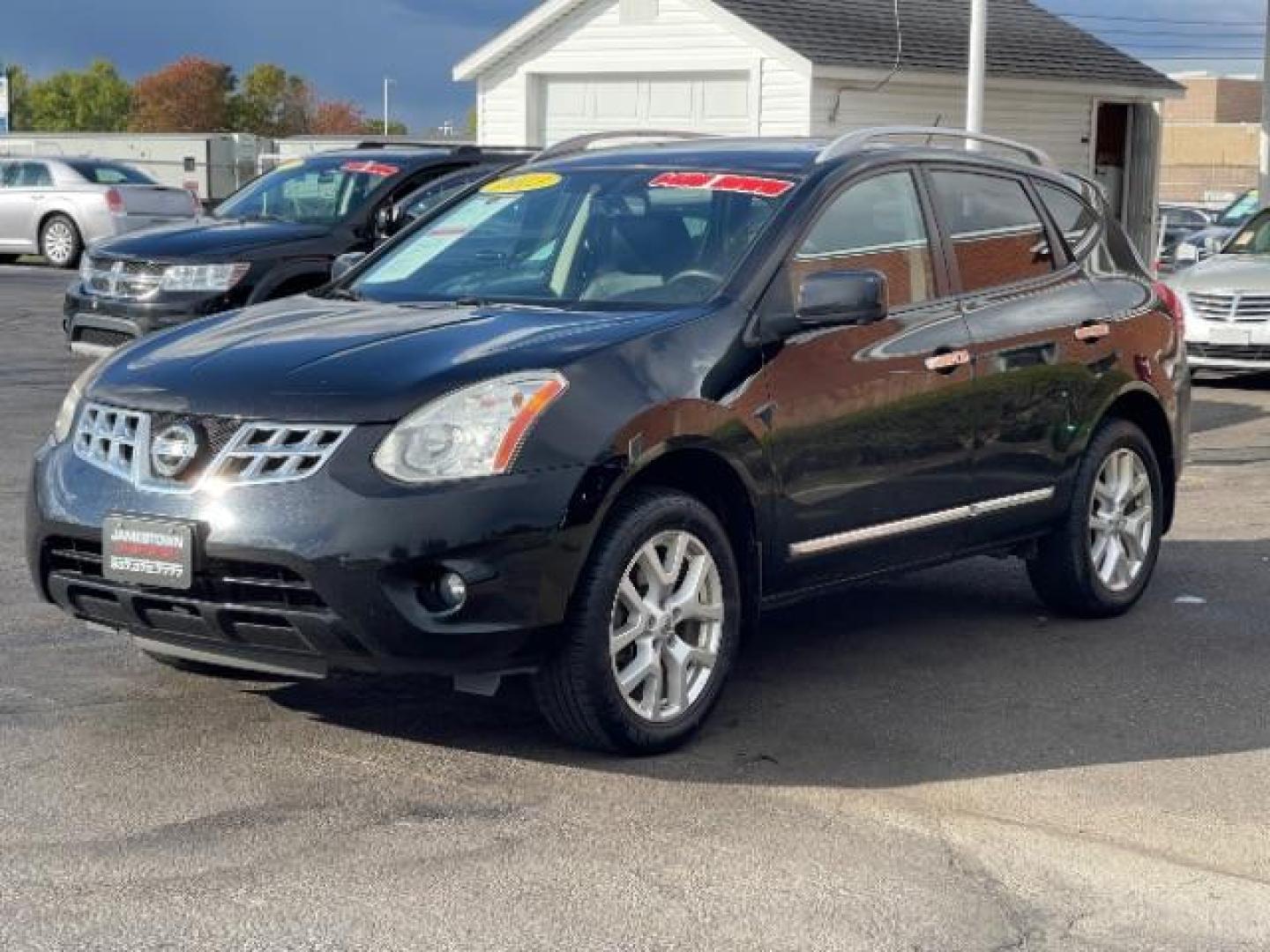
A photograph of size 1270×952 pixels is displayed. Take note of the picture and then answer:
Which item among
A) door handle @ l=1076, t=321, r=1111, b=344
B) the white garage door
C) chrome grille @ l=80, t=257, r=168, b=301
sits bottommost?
chrome grille @ l=80, t=257, r=168, b=301

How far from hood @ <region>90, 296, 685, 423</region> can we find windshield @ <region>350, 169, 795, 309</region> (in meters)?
0.28

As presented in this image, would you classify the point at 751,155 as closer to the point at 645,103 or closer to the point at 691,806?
the point at 691,806

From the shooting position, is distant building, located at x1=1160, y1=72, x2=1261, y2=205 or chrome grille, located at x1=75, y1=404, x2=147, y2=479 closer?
chrome grille, located at x1=75, y1=404, x2=147, y2=479

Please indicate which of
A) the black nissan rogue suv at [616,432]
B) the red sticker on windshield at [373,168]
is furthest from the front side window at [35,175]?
the black nissan rogue suv at [616,432]

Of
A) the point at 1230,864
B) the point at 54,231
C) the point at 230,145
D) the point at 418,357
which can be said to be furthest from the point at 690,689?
the point at 230,145

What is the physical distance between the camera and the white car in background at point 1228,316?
52.9 feet

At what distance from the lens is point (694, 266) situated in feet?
21.1

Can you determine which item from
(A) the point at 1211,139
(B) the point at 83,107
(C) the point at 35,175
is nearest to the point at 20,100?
(B) the point at 83,107

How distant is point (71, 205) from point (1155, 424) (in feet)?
76.5

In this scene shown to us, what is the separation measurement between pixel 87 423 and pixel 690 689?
186 centimetres

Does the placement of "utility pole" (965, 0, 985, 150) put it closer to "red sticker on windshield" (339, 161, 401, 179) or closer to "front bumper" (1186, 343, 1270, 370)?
"front bumper" (1186, 343, 1270, 370)

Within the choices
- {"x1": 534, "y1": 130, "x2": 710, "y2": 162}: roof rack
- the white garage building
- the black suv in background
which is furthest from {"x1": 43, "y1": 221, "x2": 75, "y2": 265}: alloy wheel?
{"x1": 534, "y1": 130, "x2": 710, "y2": 162}: roof rack

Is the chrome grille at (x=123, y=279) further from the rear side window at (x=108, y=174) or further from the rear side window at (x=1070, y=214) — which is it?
the rear side window at (x=108, y=174)

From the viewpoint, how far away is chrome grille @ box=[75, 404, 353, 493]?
17.7ft
